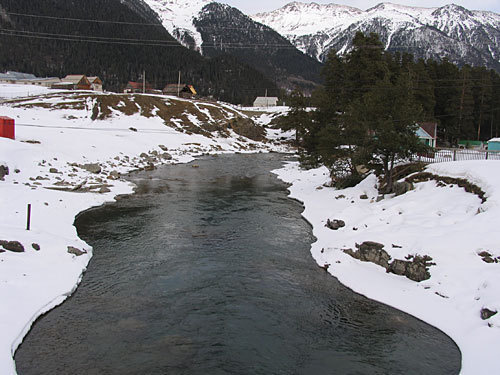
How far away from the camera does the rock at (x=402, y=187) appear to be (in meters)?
26.4

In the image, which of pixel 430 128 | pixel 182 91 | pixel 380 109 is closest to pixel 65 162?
pixel 380 109

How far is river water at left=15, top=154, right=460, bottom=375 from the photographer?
1094 cm

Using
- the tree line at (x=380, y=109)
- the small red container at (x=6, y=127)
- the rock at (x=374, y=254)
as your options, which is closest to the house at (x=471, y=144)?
the tree line at (x=380, y=109)

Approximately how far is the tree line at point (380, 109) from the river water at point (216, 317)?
417 inches

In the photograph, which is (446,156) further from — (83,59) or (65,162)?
(83,59)

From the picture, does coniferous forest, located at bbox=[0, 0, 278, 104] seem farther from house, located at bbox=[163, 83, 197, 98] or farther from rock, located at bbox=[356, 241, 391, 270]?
rock, located at bbox=[356, 241, 391, 270]

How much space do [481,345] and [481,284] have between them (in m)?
3.29

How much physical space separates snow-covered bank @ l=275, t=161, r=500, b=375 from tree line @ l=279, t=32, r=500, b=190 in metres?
3.71

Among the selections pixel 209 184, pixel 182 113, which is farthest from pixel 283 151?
pixel 209 184

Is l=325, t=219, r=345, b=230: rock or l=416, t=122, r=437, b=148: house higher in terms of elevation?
l=416, t=122, r=437, b=148: house

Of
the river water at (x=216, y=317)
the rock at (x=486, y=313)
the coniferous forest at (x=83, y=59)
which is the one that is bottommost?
the river water at (x=216, y=317)

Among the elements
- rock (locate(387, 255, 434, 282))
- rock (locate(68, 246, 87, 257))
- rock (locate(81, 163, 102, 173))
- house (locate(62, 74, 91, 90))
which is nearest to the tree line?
rock (locate(387, 255, 434, 282))

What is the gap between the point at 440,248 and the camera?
56.7 ft

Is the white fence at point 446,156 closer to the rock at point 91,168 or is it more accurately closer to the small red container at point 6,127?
the rock at point 91,168
